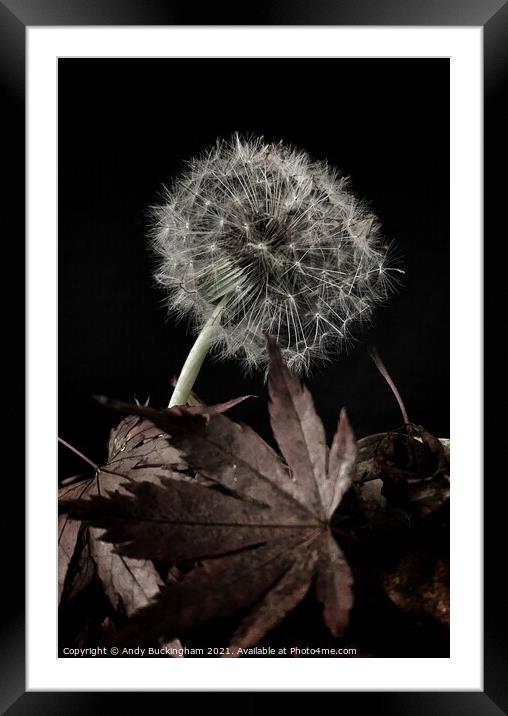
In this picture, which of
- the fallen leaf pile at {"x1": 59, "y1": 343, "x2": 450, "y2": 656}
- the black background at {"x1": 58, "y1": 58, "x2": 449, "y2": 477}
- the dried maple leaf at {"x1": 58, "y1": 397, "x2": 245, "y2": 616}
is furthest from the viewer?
the black background at {"x1": 58, "y1": 58, "x2": 449, "y2": 477}

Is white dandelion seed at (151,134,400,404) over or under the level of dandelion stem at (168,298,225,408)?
over

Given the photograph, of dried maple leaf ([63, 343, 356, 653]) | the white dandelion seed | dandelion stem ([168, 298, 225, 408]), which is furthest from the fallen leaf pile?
the white dandelion seed

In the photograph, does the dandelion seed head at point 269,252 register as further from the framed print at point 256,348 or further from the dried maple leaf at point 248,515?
the dried maple leaf at point 248,515

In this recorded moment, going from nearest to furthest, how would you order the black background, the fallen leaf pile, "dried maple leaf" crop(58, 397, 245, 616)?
the fallen leaf pile → "dried maple leaf" crop(58, 397, 245, 616) → the black background

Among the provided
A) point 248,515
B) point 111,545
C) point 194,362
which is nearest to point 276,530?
point 248,515

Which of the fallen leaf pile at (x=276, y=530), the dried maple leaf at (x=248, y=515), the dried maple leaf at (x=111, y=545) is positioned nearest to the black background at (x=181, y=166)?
the dried maple leaf at (x=111, y=545)

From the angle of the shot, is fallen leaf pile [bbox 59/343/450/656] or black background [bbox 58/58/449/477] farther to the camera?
black background [bbox 58/58/449/477]

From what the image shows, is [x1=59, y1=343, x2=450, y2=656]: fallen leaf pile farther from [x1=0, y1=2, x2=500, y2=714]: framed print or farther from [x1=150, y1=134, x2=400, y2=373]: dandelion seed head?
[x1=150, y1=134, x2=400, y2=373]: dandelion seed head

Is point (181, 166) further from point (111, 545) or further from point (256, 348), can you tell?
point (111, 545)
